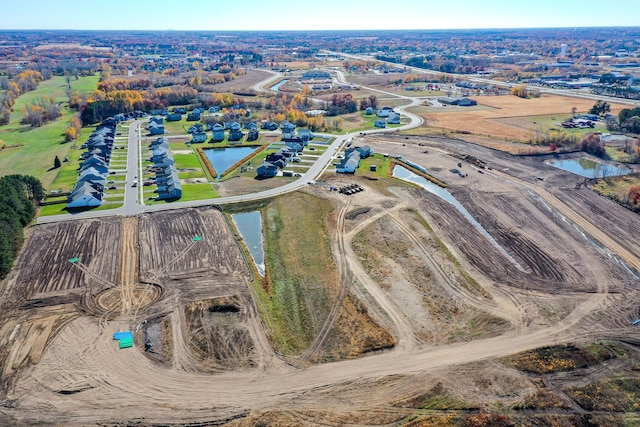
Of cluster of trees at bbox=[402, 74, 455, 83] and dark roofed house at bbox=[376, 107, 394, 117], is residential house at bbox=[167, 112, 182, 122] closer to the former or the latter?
dark roofed house at bbox=[376, 107, 394, 117]

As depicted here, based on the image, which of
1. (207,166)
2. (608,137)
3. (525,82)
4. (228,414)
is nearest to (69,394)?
(228,414)

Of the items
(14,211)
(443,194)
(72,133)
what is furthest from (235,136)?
(14,211)

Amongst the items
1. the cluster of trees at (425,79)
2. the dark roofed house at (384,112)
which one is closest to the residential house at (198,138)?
the dark roofed house at (384,112)

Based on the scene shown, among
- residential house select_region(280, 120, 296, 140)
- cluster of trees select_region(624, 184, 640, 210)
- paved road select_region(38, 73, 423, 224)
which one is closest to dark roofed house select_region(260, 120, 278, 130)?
residential house select_region(280, 120, 296, 140)

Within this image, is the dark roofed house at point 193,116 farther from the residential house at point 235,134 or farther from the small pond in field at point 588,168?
the small pond in field at point 588,168

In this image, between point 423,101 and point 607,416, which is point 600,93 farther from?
point 607,416

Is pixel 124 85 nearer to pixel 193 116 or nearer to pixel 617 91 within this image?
pixel 193 116
